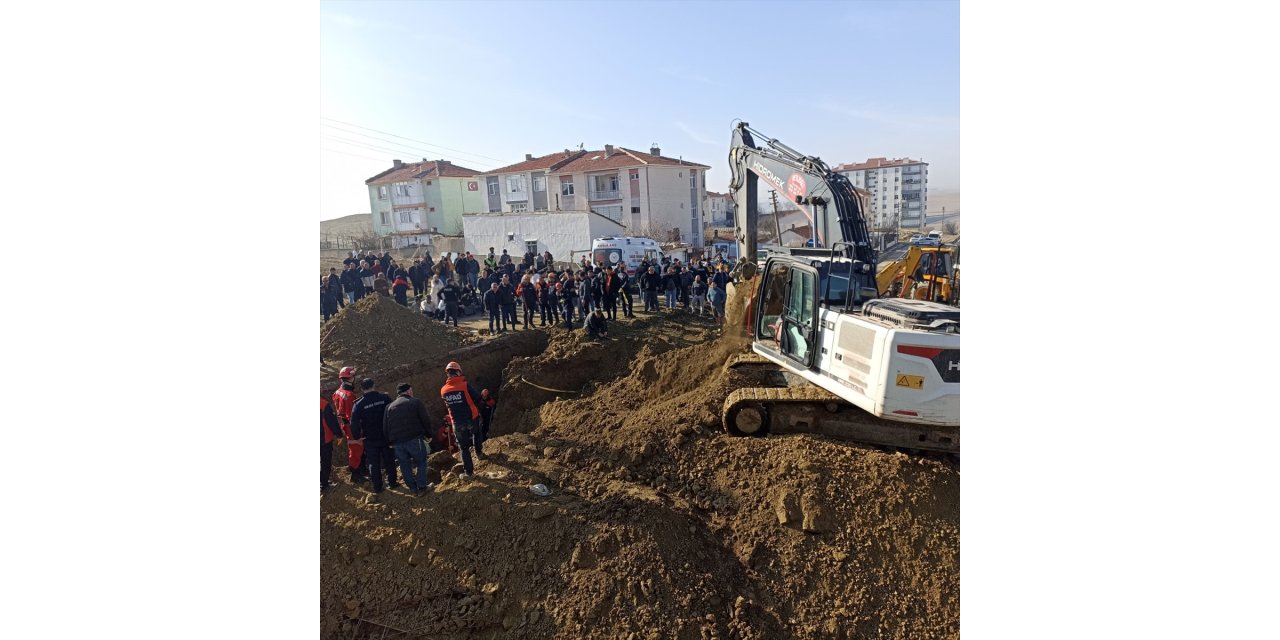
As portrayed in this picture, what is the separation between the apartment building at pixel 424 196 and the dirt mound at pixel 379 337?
2860 centimetres

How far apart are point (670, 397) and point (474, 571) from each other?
434 centimetres

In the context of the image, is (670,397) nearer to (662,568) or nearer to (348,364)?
(662,568)

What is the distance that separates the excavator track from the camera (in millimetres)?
6250

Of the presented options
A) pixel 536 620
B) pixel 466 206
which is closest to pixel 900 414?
pixel 536 620

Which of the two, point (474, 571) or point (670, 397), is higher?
point (670, 397)

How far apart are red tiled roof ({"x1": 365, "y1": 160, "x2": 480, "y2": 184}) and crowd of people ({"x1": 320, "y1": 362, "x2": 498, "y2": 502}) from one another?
35308mm

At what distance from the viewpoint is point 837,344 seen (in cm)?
607

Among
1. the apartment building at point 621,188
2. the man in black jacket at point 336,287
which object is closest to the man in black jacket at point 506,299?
the man in black jacket at point 336,287

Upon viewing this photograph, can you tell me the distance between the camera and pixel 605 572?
15.0 feet

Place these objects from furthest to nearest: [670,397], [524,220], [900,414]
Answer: [524,220] → [670,397] → [900,414]

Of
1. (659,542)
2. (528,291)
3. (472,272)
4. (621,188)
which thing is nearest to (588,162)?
(621,188)

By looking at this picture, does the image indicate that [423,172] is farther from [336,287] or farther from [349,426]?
[349,426]

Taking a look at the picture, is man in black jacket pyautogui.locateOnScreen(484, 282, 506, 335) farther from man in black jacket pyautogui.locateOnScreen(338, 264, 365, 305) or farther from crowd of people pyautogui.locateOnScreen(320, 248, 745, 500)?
man in black jacket pyautogui.locateOnScreen(338, 264, 365, 305)

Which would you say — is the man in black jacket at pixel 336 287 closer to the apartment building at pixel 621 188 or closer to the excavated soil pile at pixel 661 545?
the excavated soil pile at pixel 661 545
